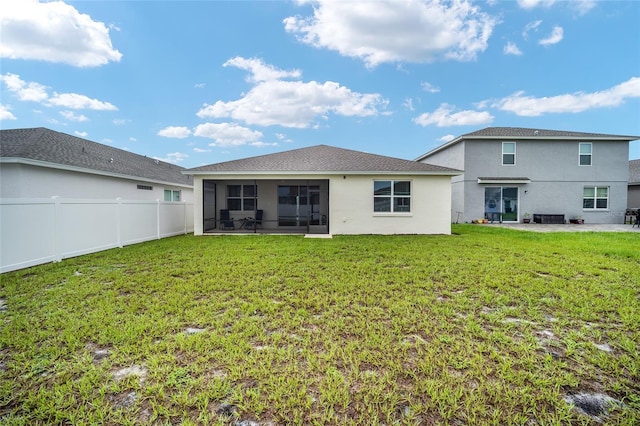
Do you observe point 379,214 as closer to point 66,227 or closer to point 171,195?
point 66,227

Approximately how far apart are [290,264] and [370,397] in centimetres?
477

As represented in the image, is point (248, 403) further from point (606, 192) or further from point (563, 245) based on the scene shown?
point (606, 192)

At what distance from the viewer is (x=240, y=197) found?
16438 mm

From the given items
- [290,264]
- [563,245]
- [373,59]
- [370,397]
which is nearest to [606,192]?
[563,245]

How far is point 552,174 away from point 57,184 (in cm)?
2585

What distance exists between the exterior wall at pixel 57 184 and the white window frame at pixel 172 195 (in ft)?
8.55

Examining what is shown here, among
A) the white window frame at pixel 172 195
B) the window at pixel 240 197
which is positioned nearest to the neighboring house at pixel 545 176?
the window at pixel 240 197

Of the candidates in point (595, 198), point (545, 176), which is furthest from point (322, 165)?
point (595, 198)

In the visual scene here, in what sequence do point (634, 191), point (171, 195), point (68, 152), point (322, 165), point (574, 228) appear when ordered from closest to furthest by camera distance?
point (68, 152) < point (322, 165) < point (574, 228) < point (171, 195) < point (634, 191)

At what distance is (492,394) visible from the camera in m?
2.31

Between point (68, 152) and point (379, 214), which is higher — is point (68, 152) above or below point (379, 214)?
above

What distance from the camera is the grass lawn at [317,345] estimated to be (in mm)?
2174

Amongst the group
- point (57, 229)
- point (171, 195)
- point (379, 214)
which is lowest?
point (57, 229)

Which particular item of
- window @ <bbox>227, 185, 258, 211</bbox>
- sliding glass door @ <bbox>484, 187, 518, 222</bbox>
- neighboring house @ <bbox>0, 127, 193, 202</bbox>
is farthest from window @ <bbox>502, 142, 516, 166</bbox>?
neighboring house @ <bbox>0, 127, 193, 202</bbox>
